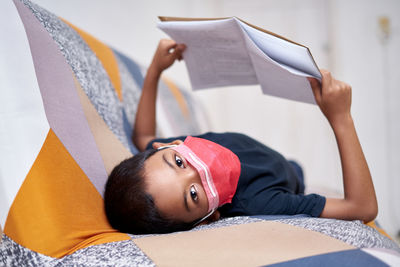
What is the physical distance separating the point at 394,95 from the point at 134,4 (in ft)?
7.66

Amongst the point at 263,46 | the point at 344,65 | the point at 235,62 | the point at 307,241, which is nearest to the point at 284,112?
the point at 344,65

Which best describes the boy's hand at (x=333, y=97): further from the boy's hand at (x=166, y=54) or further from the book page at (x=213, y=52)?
the boy's hand at (x=166, y=54)

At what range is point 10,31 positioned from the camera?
2.19 ft

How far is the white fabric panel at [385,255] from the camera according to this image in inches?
19.2

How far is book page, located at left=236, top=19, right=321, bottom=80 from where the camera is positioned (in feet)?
2.34

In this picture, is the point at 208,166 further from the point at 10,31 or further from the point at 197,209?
the point at 10,31

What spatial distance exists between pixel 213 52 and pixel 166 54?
22cm

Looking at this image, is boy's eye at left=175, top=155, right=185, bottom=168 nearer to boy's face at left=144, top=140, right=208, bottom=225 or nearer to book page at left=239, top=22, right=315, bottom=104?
boy's face at left=144, top=140, right=208, bottom=225

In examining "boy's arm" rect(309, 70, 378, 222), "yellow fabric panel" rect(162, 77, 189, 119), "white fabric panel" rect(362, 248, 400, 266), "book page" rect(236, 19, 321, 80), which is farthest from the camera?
"yellow fabric panel" rect(162, 77, 189, 119)

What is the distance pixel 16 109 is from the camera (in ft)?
2.11

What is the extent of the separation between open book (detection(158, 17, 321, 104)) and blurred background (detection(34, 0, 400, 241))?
1.31 meters

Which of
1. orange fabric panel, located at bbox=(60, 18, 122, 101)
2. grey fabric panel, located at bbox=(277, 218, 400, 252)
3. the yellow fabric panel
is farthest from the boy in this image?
the yellow fabric panel

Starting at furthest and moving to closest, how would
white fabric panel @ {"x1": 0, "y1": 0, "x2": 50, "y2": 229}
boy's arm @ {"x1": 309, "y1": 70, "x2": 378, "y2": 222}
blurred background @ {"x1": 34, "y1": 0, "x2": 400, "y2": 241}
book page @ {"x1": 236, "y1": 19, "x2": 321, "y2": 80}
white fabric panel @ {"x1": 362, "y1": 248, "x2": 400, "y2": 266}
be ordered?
blurred background @ {"x1": 34, "y1": 0, "x2": 400, "y2": 241}, boy's arm @ {"x1": 309, "y1": 70, "x2": 378, "y2": 222}, book page @ {"x1": 236, "y1": 19, "x2": 321, "y2": 80}, white fabric panel @ {"x1": 0, "y1": 0, "x2": 50, "y2": 229}, white fabric panel @ {"x1": 362, "y1": 248, "x2": 400, "y2": 266}

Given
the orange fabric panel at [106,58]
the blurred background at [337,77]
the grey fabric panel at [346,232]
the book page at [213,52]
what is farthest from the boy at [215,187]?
the blurred background at [337,77]
